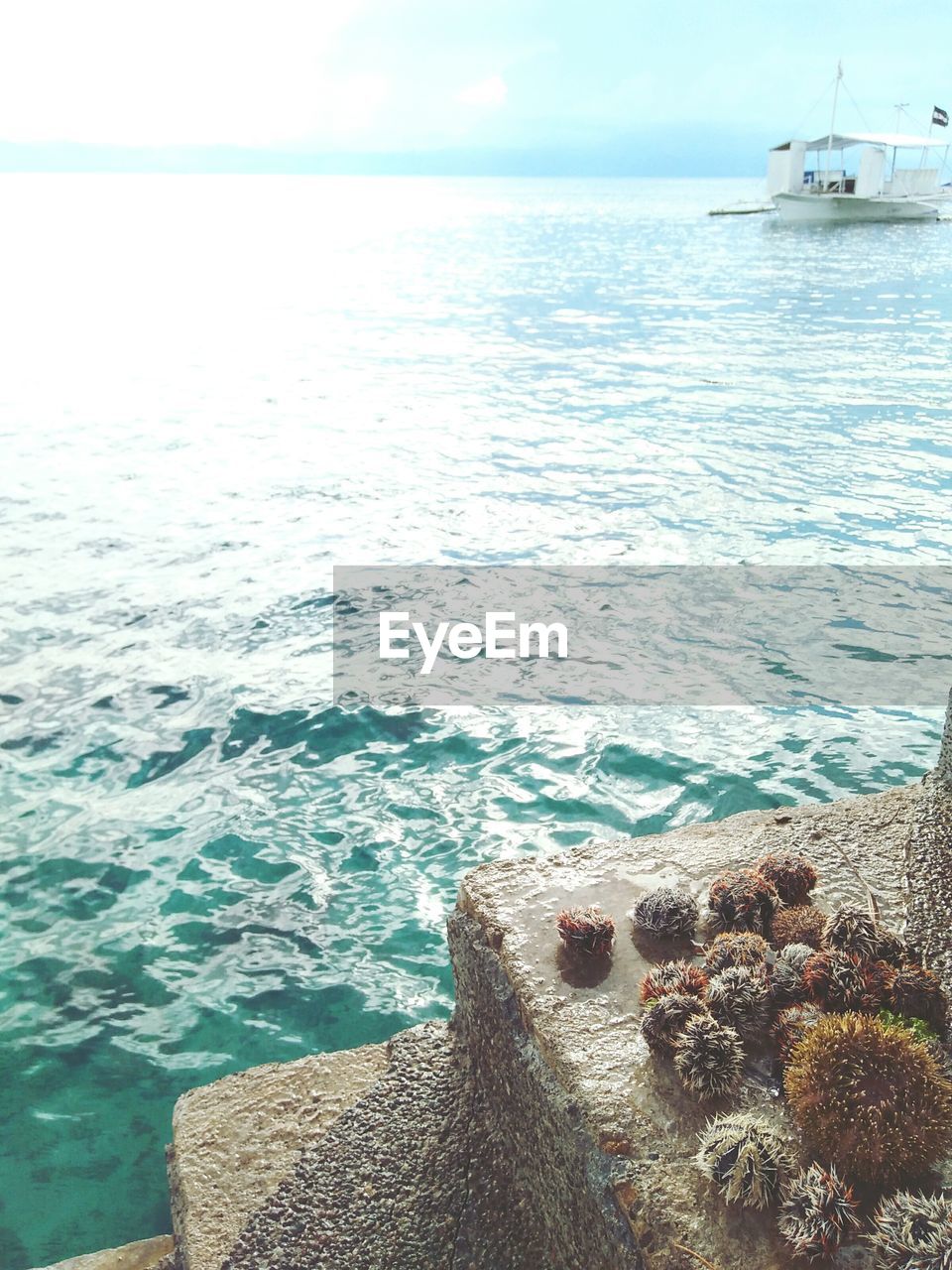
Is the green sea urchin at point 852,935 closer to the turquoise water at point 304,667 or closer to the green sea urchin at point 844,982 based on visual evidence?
the green sea urchin at point 844,982

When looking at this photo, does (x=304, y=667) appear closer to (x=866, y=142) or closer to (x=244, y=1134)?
(x=244, y=1134)

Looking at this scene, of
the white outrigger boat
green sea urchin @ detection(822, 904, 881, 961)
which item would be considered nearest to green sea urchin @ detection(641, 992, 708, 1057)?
green sea urchin @ detection(822, 904, 881, 961)

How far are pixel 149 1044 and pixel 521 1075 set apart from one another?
125 inches

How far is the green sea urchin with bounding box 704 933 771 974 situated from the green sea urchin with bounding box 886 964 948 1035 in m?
0.44

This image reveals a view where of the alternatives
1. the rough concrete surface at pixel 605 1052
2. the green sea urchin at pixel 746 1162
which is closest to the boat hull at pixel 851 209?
the rough concrete surface at pixel 605 1052

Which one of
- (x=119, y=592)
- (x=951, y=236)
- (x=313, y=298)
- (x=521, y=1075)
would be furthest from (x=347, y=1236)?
(x=951, y=236)

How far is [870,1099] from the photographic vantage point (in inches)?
116

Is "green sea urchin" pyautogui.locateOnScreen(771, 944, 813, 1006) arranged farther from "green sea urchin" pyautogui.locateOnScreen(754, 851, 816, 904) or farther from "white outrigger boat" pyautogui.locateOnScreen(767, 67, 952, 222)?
"white outrigger boat" pyautogui.locateOnScreen(767, 67, 952, 222)

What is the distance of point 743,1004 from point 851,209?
10028cm

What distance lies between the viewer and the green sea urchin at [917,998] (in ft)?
11.3

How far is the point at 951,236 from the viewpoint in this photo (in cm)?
7181

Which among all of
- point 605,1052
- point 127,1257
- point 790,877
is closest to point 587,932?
point 605,1052

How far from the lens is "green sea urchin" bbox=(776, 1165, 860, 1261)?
272cm

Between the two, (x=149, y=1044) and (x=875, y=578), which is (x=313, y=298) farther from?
(x=149, y=1044)
